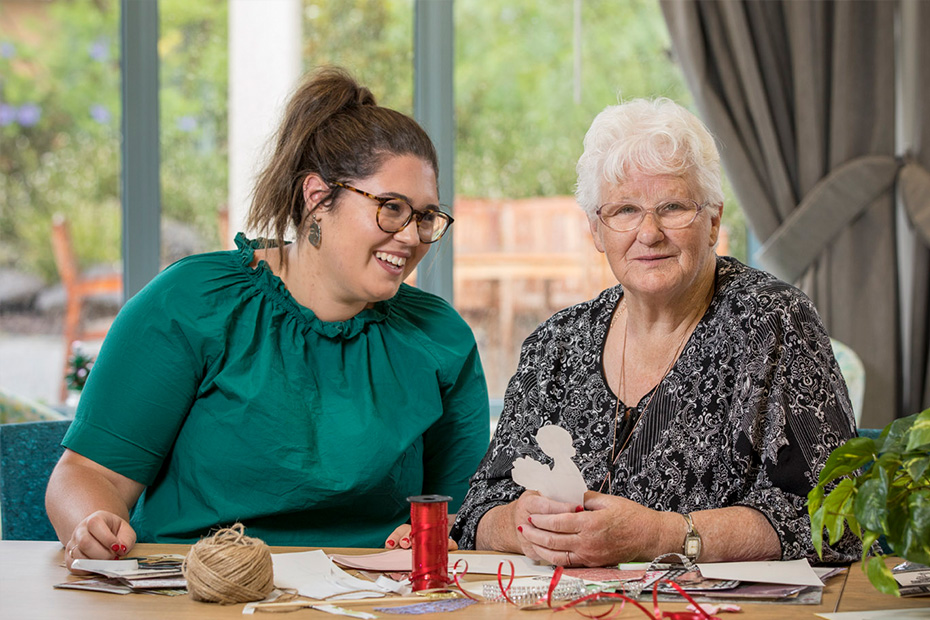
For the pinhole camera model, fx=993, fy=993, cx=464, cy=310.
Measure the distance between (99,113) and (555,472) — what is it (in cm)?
268

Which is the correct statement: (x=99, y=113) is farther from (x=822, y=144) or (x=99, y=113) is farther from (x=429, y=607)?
(x=429, y=607)

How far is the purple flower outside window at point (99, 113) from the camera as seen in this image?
3559mm

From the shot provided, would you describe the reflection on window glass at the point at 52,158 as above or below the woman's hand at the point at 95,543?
above

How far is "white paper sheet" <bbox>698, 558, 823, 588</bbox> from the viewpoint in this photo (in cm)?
142

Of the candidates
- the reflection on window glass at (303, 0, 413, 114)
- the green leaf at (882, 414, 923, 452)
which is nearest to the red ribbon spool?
the green leaf at (882, 414, 923, 452)

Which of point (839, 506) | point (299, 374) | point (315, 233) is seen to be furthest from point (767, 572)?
point (315, 233)

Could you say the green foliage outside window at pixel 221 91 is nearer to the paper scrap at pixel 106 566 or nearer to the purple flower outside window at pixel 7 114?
the purple flower outside window at pixel 7 114

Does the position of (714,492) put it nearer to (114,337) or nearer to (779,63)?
(114,337)

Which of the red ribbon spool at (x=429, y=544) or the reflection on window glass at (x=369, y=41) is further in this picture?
the reflection on window glass at (x=369, y=41)

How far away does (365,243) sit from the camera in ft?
6.75

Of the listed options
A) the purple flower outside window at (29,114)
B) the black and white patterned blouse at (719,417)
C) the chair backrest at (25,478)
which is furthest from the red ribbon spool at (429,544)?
the purple flower outside window at (29,114)

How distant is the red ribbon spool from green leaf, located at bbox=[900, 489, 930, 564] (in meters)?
0.62

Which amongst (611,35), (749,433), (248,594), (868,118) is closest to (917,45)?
(868,118)

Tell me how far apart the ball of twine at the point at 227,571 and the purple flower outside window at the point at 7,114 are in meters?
2.66
